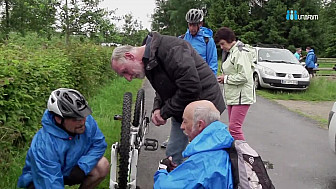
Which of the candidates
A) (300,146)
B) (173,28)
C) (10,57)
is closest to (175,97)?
(10,57)

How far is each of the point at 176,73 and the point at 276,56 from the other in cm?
1268

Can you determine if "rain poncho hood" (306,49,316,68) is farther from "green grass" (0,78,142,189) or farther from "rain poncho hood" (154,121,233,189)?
"rain poncho hood" (154,121,233,189)

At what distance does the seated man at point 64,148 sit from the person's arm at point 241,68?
6.97 ft

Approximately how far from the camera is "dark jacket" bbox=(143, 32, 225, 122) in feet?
10.4

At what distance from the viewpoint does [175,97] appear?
3.36 m

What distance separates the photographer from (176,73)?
3.18m

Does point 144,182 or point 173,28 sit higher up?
point 173,28

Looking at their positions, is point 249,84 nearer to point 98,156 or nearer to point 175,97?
point 175,97

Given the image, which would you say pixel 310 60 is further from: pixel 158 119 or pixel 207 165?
pixel 207 165

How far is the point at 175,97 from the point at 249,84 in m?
1.87

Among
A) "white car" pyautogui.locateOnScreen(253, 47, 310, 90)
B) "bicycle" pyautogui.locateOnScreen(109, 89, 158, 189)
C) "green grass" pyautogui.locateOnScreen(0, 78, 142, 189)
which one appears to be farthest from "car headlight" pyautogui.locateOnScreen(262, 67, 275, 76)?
"bicycle" pyautogui.locateOnScreen(109, 89, 158, 189)

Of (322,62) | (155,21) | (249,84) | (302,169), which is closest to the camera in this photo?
(249,84)

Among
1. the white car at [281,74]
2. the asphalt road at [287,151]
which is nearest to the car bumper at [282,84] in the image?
the white car at [281,74]

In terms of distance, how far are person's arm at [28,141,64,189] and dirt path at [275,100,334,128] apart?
7.37 m
